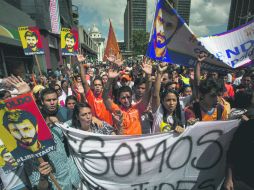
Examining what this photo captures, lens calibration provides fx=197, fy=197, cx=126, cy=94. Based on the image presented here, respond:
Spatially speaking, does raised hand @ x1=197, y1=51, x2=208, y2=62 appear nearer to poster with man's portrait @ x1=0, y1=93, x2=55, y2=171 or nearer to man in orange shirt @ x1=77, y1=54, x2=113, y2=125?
man in orange shirt @ x1=77, y1=54, x2=113, y2=125

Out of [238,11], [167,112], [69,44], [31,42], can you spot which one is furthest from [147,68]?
[238,11]

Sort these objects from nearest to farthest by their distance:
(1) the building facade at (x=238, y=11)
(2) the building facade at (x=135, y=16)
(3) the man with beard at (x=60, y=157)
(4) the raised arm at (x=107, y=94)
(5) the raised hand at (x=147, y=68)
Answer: (3) the man with beard at (x=60, y=157)
(4) the raised arm at (x=107, y=94)
(5) the raised hand at (x=147, y=68)
(1) the building facade at (x=238, y=11)
(2) the building facade at (x=135, y=16)

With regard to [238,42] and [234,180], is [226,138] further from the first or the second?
[238,42]

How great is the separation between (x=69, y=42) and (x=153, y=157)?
16.8ft

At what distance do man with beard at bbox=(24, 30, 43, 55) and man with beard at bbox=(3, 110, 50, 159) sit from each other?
5.11 metres

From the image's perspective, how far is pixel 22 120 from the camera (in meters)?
1.78

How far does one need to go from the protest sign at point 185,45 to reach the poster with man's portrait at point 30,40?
4.14 metres

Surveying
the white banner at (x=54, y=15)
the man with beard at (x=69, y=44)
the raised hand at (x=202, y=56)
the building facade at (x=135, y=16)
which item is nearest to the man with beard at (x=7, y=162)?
the raised hand at (x=202, y=56)

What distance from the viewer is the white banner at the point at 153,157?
2342mm

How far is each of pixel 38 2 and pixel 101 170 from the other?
18.3 m

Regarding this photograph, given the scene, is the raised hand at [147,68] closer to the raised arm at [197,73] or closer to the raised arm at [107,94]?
the raised arm at [107,94]

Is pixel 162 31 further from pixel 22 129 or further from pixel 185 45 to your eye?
pixel 22 129

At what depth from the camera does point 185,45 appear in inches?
148

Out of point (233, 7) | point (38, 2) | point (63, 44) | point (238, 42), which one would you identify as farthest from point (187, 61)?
point (233, 7)
